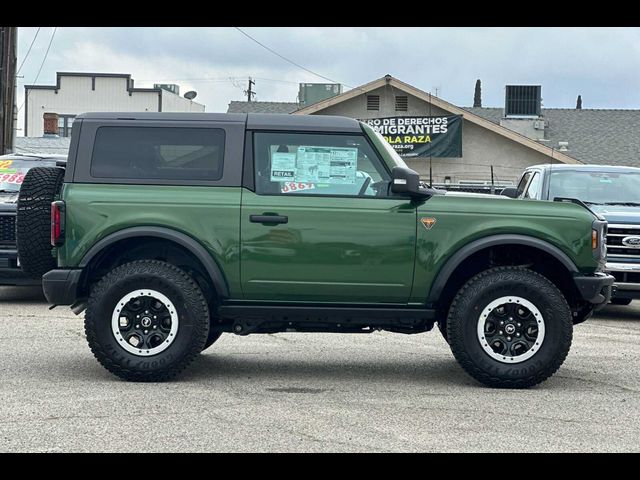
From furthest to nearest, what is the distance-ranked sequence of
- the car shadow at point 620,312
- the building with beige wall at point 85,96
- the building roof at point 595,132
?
the building with beige wall at point 85,96 < the building roof at point 595,132 < the car shadow at point 620,312

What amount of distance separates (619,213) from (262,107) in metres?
27.3

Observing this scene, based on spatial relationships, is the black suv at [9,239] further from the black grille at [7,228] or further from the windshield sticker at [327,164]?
the windshield sticker at [327,164]

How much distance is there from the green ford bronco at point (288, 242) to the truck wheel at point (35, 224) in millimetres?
18

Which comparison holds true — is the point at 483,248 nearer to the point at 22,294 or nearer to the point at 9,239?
the point at 9,239

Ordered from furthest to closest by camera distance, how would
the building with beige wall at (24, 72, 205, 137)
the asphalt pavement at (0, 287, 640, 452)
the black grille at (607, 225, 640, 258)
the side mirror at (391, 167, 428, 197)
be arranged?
1. the building with beige wall at (24, 72, 205, 137)
2. the black grille at (607, 225, 640, 258)
3. the side mirror at (391, 167, 428, 197)
4. the asphalt pavement at (0, 287, 640, 452)

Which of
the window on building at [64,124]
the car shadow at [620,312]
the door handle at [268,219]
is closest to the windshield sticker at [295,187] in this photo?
the door handle at [268,219]

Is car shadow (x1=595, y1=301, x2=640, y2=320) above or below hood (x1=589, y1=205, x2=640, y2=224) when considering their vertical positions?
below

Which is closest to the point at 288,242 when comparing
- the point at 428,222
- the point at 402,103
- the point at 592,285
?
the point at 428,222

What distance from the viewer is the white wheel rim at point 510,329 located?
24.5ft

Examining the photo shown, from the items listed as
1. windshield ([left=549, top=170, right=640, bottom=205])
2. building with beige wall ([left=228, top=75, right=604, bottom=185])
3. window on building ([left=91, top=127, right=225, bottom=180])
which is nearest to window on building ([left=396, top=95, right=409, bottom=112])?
building with beige wall ([left=228, top=75, right=604, bottom=185])

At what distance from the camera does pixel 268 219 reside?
7.44m

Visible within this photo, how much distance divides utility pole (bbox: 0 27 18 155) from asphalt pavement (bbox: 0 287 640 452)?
11837mm

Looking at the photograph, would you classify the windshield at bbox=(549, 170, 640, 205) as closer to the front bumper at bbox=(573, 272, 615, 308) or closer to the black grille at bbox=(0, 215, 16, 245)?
the front bumper at bbox=(573, 272, 615, 308)

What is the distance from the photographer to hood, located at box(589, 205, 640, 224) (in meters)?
12.2
